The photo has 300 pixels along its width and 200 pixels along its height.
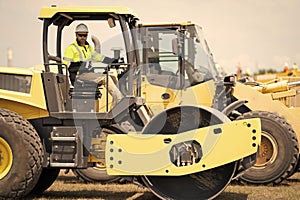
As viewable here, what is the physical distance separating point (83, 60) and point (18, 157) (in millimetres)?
1651

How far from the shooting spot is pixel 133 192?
33.4 feet

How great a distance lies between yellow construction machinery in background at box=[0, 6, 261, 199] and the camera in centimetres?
840

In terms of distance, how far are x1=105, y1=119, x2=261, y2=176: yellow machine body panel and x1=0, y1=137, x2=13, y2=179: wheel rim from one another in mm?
1288

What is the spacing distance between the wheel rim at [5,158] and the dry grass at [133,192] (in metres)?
1.03

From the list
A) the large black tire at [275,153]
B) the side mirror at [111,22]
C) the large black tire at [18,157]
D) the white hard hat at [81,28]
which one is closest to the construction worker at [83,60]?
the white hard hat at [81,28]

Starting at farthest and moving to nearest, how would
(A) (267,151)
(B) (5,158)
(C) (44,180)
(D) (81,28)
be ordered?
(A) (267,151) < (C) (44,180) < (D) (81,28) < (B) (5,158)

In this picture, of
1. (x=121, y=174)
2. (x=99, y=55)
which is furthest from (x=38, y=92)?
(x=121, y=174)

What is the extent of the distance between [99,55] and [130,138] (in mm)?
1426

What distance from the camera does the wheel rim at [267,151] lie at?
1119 cm

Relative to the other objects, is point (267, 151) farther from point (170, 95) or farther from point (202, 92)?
point (170, 95)

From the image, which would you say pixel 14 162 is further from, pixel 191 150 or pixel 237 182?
pixel 237 182

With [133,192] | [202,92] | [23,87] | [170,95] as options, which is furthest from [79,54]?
[202,92]

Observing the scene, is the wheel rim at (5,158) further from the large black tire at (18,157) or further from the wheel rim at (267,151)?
the wheel rim at (267,151)

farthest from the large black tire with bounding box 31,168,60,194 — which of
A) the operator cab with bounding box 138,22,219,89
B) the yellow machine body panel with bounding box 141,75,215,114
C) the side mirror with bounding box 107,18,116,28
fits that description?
the operator cab with bounding box 138,22,219,89
